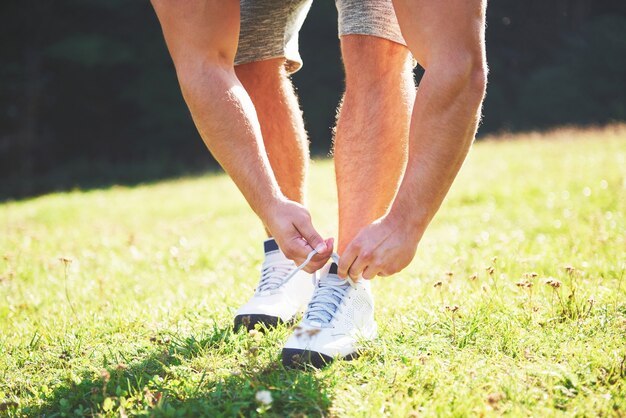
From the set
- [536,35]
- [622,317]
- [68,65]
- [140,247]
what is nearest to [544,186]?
[140,247]

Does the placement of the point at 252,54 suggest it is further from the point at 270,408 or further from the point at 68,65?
the point at 68,65

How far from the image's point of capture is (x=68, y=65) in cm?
2036

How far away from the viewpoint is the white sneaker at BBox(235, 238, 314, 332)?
6.50 ft

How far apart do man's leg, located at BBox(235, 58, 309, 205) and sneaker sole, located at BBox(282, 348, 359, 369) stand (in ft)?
2.62

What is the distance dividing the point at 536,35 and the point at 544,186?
67.3 ft

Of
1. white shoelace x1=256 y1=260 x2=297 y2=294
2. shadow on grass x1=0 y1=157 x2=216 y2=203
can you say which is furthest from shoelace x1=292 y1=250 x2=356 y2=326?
shadow on grass x1=0 y1=157 x2=216 y2=203

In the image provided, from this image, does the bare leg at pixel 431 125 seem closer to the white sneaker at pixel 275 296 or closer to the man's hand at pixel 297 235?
the man's hand at pixel 297 235

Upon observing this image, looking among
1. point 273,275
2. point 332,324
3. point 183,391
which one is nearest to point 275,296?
point 273,275

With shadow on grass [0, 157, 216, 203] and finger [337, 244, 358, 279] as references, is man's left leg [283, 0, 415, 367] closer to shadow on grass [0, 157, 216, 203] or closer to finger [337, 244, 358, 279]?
finger [337, 244, 358, 279]

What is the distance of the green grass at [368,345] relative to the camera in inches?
59.2

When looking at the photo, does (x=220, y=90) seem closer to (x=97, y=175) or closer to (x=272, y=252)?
(x=272, y=252)

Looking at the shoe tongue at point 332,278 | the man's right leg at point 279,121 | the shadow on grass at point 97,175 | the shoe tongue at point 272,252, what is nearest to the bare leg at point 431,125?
the shoe tongue at point 332,278

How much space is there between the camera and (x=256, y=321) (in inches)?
77.5

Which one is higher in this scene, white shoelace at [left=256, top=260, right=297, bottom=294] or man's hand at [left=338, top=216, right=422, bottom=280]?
man's hand at [left=338, top=216, right=422, bottom=280]
